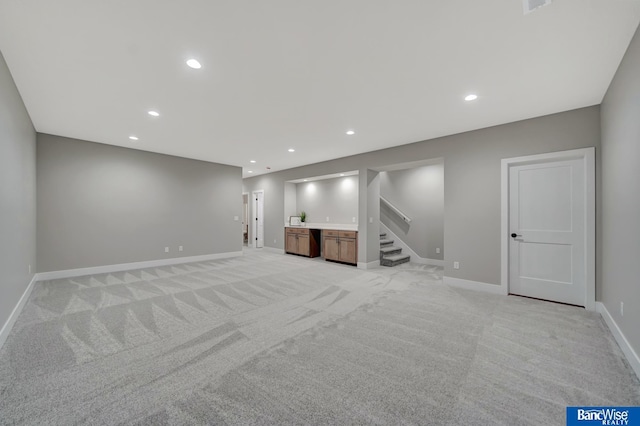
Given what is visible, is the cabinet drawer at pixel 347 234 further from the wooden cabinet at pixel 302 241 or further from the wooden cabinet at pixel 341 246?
the wooden cabinet at pixel 302 241

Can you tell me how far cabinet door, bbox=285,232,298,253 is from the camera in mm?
7643

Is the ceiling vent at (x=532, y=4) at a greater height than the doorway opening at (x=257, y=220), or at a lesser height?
greater

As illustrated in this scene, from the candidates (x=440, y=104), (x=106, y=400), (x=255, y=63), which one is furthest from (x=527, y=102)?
(x=106, y=400)

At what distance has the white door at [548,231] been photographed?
11.1ft

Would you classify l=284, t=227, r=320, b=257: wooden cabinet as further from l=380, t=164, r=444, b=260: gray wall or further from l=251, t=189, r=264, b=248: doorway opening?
l=380, t=164, r=444, b=260: gray wall

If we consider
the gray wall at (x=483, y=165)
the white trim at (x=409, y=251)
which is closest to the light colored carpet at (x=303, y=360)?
the gray wall at (x=483, y=165)

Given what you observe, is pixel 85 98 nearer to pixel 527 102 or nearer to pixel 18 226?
pixel 18 226

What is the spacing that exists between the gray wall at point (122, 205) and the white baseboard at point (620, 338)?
7.31 meters

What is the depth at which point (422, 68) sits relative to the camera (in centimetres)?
247

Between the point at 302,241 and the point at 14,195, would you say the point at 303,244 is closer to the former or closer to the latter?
the point at 302,241

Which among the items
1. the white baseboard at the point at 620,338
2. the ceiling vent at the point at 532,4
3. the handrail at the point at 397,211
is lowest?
the white baseboard at the point at 620,338

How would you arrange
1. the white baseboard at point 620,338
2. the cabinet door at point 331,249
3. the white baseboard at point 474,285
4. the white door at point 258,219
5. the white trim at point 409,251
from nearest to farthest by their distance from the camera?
the white baseboard at point 620,338, the white baseboard at point 474,285, the white trim at point 409,251, the cabinet door at point 331,249, the white door at point 258,219

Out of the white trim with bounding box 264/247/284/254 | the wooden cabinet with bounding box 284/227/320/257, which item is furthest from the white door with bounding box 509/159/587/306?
the white trim with bounding box 264/247/284/254

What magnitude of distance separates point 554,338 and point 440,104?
2.84m
